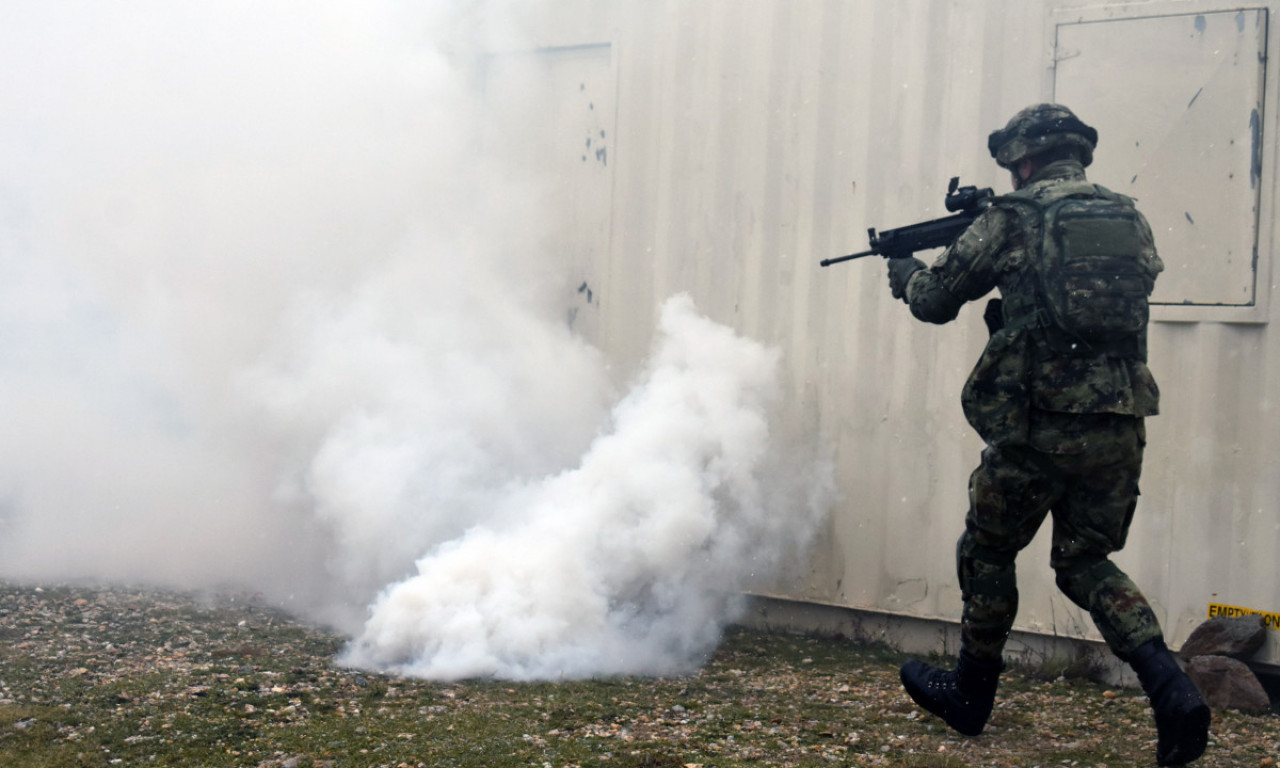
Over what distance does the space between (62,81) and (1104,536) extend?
5.72 m

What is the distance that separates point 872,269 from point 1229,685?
79.6 inches

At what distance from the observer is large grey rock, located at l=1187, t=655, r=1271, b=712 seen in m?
3.48

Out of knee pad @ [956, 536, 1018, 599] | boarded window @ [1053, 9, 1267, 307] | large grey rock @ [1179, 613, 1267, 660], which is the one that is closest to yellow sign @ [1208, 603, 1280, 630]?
large grey rock @ [1179, 613, 1267, 660]

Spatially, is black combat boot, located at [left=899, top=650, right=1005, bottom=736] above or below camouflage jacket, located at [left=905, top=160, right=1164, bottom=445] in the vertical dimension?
below

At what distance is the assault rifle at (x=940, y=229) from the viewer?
3.17 metres

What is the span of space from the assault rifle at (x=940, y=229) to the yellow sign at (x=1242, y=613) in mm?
1811

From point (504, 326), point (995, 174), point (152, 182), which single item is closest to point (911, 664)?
point (995, 174)

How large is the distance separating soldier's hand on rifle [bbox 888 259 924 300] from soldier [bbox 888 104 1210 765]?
0.13 m

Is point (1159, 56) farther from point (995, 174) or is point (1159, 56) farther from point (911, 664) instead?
point (911, 664)

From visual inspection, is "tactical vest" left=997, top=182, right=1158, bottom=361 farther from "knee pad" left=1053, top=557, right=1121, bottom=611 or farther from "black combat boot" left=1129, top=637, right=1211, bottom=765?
"black combat boot" left=1129, top=637, right=1211, bottom=765

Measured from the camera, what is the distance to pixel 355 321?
17.0 feet

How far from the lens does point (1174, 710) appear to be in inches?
104

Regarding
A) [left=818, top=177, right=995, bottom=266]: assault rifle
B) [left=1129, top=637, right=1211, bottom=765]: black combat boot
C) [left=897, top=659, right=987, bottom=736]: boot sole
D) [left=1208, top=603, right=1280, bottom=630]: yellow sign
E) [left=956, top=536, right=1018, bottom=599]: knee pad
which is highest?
[left=818, top=177, right=995, bottom=266]: assault rifle

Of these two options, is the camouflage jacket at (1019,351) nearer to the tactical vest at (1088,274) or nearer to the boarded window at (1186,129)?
the tactical vest at (1088,274)
